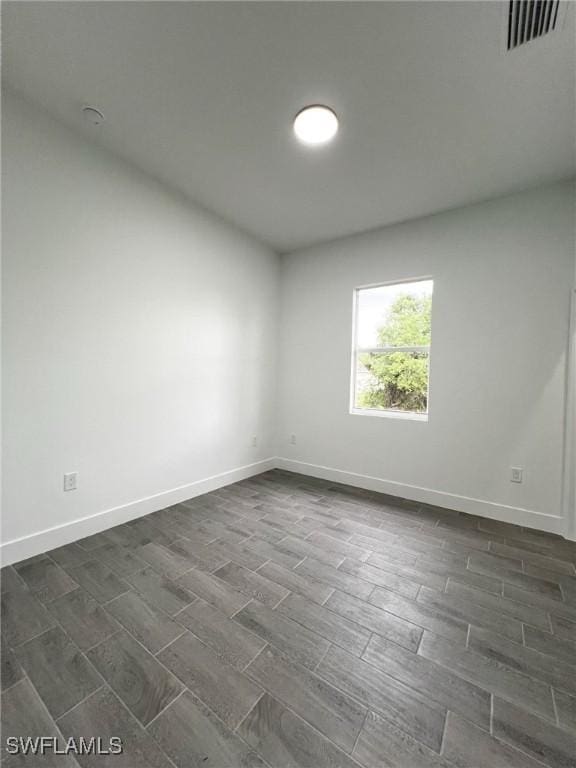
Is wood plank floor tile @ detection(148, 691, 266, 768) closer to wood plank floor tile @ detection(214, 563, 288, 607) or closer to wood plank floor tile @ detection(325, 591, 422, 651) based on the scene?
wood plank floor tile @ detection(214, 563, 288, 607)

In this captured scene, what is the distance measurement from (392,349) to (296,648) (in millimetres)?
2711

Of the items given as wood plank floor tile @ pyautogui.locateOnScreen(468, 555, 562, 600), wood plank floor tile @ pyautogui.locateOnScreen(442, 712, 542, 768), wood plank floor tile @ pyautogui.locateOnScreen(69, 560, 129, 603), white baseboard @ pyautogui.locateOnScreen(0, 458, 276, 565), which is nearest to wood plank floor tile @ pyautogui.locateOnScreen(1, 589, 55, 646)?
wood plank floor tile @ pyautogui.locateOnScreen(69, 560, 129, 603)

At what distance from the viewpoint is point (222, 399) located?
3.25 metres

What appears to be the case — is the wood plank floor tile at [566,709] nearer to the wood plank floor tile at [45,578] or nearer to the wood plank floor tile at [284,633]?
the wood plank floor tile at [284,633]

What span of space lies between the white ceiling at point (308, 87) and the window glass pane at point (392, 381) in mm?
1571

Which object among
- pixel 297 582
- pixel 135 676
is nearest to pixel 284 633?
pixel 297 582

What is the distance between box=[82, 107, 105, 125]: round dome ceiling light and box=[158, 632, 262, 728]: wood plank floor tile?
303cm

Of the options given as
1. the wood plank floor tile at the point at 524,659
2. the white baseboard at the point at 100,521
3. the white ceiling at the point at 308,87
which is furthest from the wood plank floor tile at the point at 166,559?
the white ceiling at the point at 308,87

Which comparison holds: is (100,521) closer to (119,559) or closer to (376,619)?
(119,559)

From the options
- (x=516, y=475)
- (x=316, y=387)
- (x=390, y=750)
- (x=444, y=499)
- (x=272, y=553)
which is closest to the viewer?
(x=390, y=750)

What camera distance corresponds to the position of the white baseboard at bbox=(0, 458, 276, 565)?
6.07 feet

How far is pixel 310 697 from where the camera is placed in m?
1.10

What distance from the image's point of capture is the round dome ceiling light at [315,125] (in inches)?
71.9

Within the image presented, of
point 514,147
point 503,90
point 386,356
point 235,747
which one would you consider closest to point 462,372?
point 386,356
